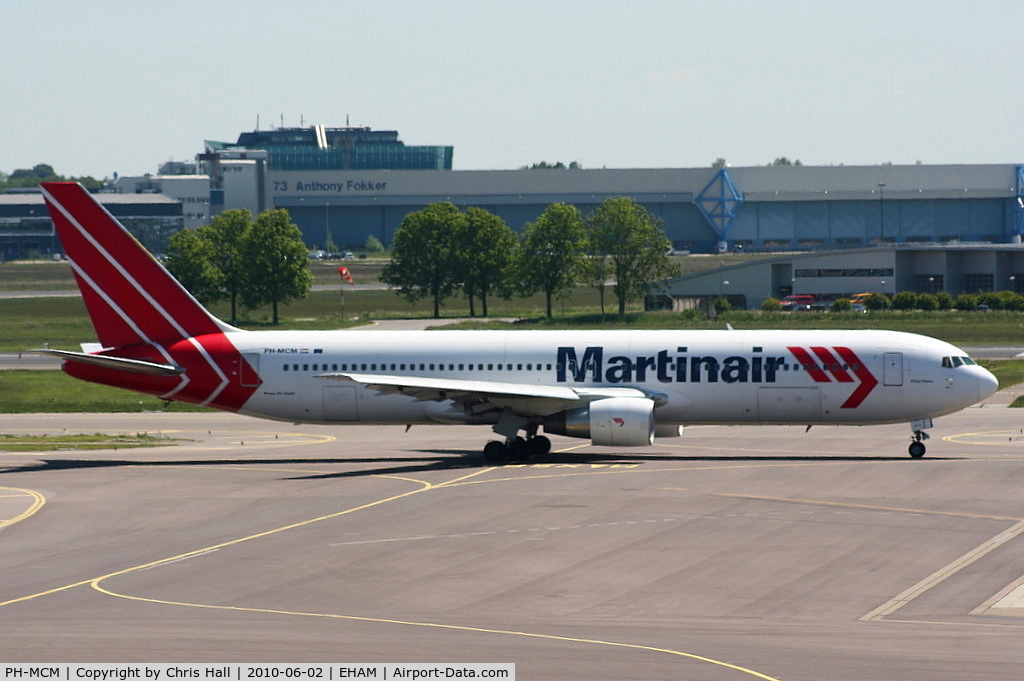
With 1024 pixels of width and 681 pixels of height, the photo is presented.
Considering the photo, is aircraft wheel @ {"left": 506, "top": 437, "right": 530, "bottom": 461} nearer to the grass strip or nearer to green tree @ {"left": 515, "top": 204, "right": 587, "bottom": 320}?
the grass strip

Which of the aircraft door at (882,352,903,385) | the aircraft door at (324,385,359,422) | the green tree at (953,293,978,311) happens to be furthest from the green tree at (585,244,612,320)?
the aircraft door at (882,352,903,385)

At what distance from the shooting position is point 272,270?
137750 millimetres

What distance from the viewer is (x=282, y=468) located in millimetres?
48938

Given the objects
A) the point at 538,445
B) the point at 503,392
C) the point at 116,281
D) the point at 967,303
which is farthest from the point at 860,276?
the point at 116,281

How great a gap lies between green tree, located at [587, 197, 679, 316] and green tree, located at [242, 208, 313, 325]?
31640 millimetres

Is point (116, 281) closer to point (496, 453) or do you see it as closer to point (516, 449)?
point (496, 453)

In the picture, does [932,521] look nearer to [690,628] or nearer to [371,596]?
[690,628]

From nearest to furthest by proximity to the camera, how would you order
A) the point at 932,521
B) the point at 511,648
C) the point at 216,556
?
1. the point at 511,648
2. the point at 216,556
3. the point at 932,521

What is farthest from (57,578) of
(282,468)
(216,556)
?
(282,468)

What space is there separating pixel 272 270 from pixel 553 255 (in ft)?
97.7

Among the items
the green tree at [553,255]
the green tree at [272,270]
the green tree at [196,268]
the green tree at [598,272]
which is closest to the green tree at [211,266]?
the green tree at [196,268]

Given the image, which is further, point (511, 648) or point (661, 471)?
point (661, 471)

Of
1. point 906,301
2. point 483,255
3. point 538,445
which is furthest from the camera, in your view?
point 483,255

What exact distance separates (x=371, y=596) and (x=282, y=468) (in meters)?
22.3
